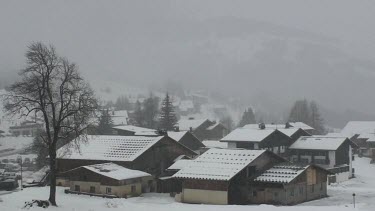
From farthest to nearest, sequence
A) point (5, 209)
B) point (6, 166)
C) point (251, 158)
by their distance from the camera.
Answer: point (6, 166) → point (251, 158) → point (5, 209)

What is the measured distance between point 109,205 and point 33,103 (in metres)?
10.3

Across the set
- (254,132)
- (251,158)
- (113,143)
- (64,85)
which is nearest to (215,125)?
(254,132)

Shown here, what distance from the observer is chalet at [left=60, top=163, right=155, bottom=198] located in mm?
55219

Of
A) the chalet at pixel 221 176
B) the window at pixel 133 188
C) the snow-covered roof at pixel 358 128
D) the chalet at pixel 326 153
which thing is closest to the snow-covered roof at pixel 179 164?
the window at pixel 133 188

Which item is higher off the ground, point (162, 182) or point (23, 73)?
point (23, 73)

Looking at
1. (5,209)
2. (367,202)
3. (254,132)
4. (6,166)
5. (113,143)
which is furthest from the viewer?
(6,166)

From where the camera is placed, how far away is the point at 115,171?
57719 millimetres

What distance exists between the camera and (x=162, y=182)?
2414 inches

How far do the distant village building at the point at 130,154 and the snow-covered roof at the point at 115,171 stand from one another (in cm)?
222

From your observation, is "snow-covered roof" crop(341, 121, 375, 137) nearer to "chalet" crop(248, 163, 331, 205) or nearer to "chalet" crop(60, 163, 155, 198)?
"chalet" crop(248, 163, 331, 205)

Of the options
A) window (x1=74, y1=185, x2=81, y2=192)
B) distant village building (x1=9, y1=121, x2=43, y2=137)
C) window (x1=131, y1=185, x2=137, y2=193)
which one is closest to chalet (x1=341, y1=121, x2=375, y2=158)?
window (x1=131, y1=185, x2=137, y2=193)

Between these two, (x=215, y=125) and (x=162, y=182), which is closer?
(x=162, y=182)

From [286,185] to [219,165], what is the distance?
681 centimetres

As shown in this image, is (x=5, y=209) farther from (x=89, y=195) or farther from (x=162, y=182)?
(x=162, y=182)
